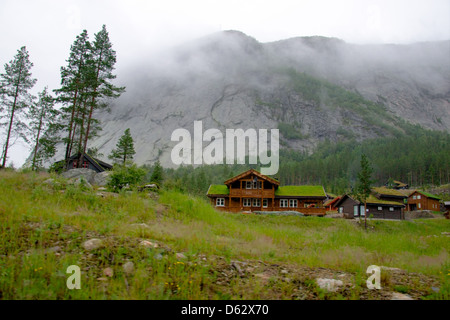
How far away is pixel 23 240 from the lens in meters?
5.45

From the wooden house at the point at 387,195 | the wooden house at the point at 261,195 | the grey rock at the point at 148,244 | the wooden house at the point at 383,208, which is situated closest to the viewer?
the grey rock at the point at 148,244

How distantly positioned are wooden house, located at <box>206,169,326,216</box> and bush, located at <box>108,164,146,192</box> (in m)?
28.9

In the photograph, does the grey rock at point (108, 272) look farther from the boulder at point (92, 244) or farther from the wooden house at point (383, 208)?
the wooden house at point (383, 208)

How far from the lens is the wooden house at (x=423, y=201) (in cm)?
7243

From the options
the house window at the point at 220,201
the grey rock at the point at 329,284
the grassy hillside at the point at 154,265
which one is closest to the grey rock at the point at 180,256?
the grassy hillside at the point at 154,265

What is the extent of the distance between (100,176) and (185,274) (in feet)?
81.1

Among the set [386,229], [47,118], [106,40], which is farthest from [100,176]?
[386,229]

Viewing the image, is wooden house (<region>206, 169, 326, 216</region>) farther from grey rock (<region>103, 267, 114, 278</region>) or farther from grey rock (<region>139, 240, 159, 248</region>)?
grey rock (<region>103, 267, 114, 278</region>)

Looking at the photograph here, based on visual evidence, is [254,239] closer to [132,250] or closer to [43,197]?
[132,250]

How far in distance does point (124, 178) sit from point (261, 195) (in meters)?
31.1

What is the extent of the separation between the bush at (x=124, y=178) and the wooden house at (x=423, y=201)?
8490cm

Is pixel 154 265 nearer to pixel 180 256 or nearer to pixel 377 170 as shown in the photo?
pixel 180 256

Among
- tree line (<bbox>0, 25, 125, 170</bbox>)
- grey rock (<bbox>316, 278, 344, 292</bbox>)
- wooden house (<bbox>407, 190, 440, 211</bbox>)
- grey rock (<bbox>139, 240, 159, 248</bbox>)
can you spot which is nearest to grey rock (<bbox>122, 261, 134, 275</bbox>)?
grey rock (<bbox>139, 240, 159, 248</bbox>)

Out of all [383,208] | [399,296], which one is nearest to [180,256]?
[399,296]
